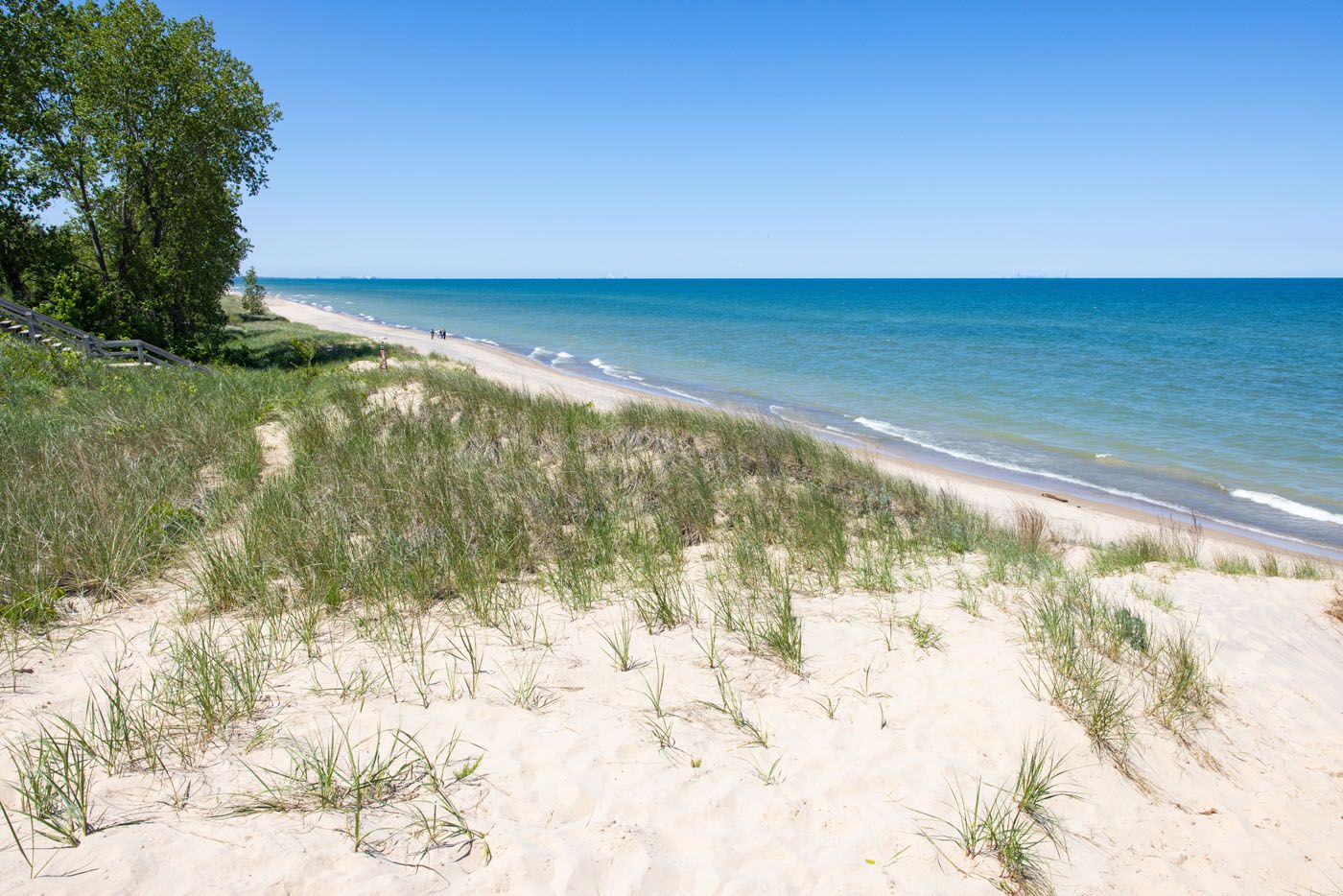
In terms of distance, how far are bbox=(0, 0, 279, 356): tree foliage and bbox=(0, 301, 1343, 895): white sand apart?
19918mm

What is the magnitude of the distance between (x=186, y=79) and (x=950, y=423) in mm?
25337

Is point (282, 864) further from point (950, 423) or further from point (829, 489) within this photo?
point (950, 423)

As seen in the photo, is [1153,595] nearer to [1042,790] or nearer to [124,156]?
[1042,790]

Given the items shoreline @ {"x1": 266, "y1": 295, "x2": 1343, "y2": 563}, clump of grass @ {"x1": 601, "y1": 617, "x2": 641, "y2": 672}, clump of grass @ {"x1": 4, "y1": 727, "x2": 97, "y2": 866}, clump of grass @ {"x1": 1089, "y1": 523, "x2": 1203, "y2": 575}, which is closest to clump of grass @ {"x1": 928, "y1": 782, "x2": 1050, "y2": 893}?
clump of grass @ {"x1": 601, "y1": 617, "x2": 641, "y2": 672}

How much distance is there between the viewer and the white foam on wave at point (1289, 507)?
13930mm

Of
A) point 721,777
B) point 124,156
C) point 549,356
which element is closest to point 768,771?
point 721,777

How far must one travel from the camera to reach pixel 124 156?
18.3 meters

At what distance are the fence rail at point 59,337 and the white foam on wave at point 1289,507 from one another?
23478mm

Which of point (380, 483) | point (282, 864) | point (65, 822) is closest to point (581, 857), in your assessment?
point (282, 864)

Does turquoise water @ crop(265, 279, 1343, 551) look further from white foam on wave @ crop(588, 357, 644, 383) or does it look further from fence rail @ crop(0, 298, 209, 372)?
fence rail @ crop(0, 298, 209, 372)

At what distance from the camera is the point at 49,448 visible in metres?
6.92

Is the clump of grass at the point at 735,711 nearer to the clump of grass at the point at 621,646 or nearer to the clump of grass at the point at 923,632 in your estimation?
the clump of grass at the point at 621,646

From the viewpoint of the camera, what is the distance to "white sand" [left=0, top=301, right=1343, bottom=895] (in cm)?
284

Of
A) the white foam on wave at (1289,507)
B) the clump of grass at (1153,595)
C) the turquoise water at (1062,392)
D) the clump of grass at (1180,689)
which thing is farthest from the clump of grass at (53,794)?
the white foam on wave at (1289,507)
